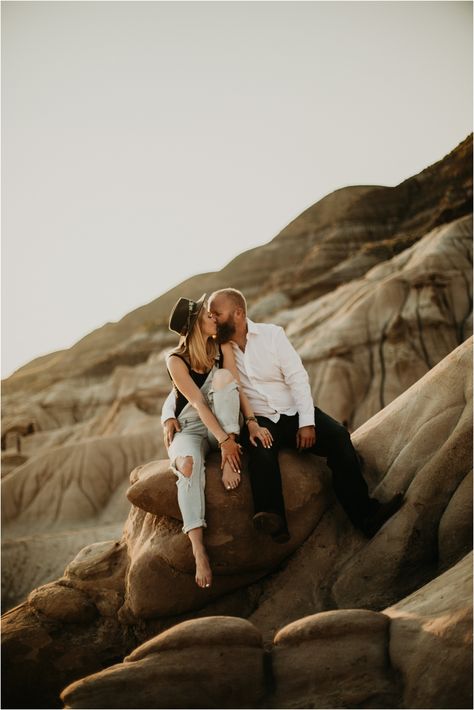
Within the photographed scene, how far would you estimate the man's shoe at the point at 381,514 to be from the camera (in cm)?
443

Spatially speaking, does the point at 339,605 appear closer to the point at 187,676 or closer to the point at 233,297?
the point at 187,676

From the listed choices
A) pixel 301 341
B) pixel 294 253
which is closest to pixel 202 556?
pixel 301 341

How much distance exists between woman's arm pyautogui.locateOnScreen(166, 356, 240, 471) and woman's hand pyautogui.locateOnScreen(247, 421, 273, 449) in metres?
0.13

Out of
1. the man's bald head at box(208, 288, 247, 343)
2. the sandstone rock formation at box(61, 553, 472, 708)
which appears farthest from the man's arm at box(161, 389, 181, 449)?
the sandstone rock formation at box(61, 553, 472, 708)

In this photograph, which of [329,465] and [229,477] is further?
[329,465]

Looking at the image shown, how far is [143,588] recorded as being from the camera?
472cm

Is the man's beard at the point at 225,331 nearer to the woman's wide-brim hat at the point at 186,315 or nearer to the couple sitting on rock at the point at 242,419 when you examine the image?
the couple sitting on rock at the point at 242,419

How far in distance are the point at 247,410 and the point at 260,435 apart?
0.27 meters

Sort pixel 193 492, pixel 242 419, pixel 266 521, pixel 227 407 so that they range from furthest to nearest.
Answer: pixel 242 419 < pixel 227 407 < pixel 193 492 < pixel 266 521

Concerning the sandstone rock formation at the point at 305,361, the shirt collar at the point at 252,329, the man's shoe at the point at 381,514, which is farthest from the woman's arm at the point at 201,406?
the sandstone rock formation at the point at 305,361

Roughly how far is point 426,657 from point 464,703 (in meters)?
0.25

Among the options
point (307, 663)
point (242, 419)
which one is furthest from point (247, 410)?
point (307, 663)

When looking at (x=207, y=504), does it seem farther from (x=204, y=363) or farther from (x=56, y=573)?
(x=56, y=573)

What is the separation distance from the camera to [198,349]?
4.82 m
